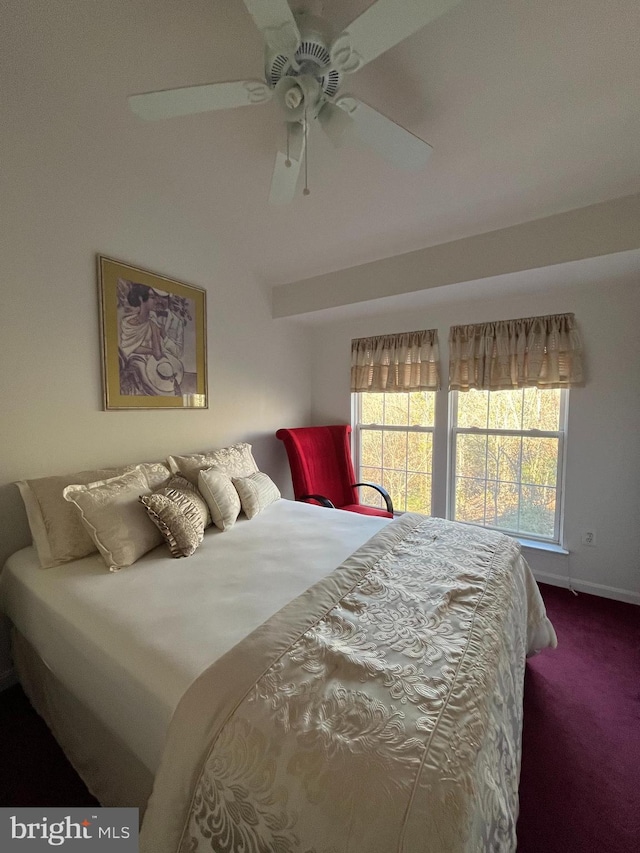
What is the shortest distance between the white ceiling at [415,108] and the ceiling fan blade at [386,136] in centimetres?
36

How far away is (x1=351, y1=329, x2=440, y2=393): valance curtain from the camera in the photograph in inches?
127

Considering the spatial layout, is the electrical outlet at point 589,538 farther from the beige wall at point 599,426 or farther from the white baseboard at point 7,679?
the white baseboard at point 7,679

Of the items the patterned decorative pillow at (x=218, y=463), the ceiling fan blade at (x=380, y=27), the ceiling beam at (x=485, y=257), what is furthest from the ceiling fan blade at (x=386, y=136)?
the patterned decorative pillow at (x=218, y=463)

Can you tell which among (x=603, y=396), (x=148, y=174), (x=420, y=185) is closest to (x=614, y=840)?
(x=603, y=396)

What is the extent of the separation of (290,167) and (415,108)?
28.0 inches

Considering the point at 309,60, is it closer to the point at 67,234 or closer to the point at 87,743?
the point at 67,234

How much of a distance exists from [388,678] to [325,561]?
74 centimetres

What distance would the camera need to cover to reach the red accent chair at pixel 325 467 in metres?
3.06

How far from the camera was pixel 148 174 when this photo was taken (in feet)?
7.17

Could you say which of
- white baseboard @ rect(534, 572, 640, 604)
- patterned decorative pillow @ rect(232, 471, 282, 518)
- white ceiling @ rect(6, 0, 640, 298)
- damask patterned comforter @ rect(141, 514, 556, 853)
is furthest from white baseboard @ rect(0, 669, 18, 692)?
white baseboard @ rect(534, 572, 640, 604)

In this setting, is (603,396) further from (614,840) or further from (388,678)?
(388,678)

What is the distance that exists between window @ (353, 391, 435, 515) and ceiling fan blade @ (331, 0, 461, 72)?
8.54ft

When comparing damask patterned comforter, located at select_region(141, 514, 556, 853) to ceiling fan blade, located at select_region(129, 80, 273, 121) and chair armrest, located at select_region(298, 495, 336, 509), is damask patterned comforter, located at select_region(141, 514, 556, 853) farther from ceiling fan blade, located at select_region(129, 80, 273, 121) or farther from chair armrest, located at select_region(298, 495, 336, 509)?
ceiling fan blade, located at select_region(129, 80, 273, 121)

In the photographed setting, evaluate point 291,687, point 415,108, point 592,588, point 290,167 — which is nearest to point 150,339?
point 290,167
